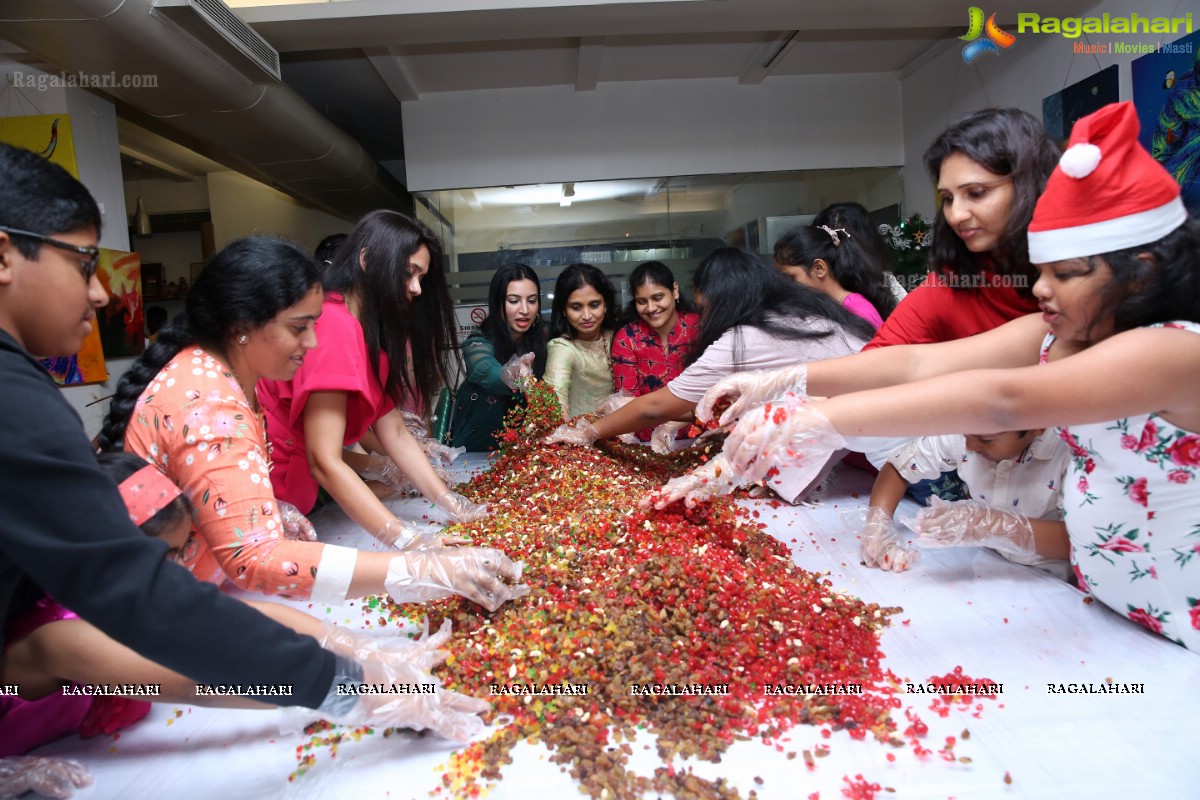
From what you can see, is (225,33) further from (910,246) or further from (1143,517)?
(910,246)

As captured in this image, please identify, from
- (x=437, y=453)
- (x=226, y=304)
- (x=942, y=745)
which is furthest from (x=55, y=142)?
(x=942, y=745)

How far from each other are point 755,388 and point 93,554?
1.36 meters

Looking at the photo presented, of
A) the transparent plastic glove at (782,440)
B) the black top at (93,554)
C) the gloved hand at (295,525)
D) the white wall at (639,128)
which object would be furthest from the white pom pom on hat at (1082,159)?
the white wall at (639,128)

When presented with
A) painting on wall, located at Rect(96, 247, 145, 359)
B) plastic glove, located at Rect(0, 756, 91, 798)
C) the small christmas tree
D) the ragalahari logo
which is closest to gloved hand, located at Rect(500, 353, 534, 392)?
plastic glove, located at Rect(0, 756, 91, 798)

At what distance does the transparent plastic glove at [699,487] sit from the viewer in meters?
1.54

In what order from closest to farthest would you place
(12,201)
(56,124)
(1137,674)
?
(12,201) < (1137,674) < (56,124)

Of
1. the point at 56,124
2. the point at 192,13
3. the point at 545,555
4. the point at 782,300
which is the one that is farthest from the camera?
the point at 56,124

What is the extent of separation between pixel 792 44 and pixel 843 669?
4.58 m

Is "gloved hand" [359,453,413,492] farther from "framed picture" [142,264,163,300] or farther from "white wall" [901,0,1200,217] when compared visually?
"framed picture" [142,264,163,300]

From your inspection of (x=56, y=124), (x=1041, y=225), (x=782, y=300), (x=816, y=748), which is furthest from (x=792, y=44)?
(x=816, y=748)

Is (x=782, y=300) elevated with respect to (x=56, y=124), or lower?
lower

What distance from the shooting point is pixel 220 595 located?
89 cm

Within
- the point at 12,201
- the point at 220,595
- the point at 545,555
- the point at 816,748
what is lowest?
the point at 816,748

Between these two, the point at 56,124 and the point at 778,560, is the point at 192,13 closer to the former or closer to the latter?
the point at 56,124
